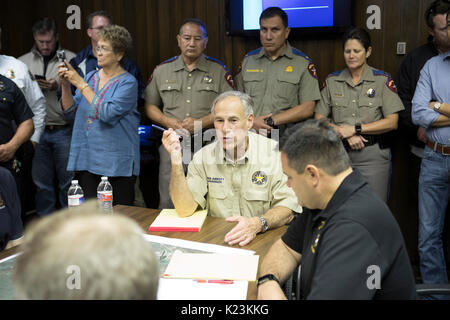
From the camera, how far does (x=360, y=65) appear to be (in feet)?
10.8

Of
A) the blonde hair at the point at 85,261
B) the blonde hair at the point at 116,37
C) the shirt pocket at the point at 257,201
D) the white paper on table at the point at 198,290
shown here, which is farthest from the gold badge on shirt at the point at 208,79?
the blonde hair at the point at 85,261

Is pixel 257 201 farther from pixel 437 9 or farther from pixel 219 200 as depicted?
pixel 437 9

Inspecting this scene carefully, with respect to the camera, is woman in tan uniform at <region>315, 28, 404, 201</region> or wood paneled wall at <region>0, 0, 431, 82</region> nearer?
woman in tan uniform at <region>315, 28, 404, 201</region>

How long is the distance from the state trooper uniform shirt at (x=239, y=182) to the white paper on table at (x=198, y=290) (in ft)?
2.58

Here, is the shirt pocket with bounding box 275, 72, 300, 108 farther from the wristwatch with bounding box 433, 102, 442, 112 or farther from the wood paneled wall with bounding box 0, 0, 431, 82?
the wristwatch with bounding box 433, 102, 442, 112

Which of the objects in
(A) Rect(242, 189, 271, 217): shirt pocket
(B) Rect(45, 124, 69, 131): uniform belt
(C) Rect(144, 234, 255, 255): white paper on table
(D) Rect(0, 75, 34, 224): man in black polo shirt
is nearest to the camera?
(C) Rect(144, 234, 255, 255): white paper on table

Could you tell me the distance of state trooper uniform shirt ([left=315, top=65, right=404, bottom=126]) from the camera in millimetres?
3295

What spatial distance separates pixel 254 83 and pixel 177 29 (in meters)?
1.18

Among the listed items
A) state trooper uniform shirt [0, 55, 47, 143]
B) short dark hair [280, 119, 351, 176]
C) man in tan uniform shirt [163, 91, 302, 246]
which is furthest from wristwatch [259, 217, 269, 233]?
state trooper uniform shirt [0, 55, 47, 143]

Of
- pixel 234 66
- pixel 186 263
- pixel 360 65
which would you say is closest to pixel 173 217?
pixel 186 263

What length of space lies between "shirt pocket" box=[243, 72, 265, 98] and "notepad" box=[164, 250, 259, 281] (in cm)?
202

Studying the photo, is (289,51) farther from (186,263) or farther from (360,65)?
(186,263)

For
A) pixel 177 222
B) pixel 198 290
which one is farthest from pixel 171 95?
pixel 198 290

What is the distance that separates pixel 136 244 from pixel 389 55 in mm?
3422
